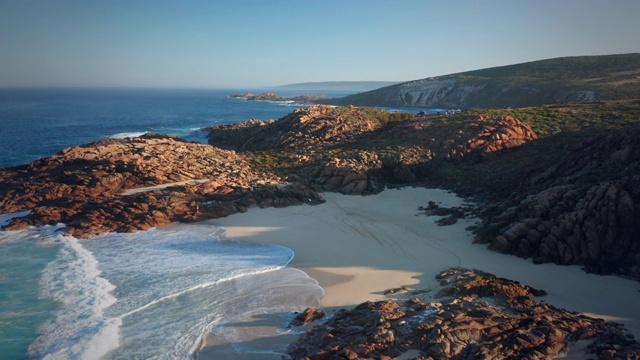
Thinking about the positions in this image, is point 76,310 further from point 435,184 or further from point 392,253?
point 435,184

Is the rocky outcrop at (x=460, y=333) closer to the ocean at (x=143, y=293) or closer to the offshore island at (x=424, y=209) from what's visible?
the offshore island at (x=424, y=209)

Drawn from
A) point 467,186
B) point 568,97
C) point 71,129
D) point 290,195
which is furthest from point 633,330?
point 71,129

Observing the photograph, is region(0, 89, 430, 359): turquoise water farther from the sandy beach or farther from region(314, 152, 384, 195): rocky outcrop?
region(314, 152, 384, 195): rocky outcrop

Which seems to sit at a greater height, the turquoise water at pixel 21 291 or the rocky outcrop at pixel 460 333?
the rocky outcrop at pixel 460 333

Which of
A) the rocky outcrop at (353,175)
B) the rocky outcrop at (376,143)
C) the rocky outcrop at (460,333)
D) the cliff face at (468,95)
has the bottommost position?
the rocky outcrop at (460,333)

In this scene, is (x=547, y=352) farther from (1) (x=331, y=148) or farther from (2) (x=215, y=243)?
(1) (x=331, y=148)

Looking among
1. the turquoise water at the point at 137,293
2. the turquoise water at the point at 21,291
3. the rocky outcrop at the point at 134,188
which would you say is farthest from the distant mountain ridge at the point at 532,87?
the turquoise water at the point at 21,291
